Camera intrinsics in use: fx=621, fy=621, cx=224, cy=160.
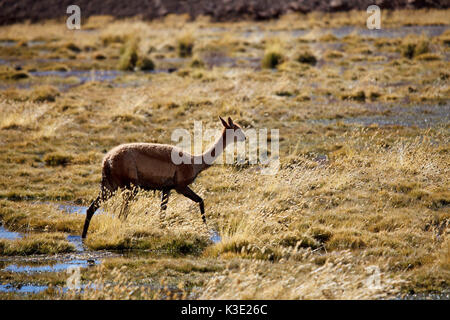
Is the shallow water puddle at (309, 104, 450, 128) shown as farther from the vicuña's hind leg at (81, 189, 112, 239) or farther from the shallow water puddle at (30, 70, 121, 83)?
the shallow water puddle at (30, 70, 121, 83)

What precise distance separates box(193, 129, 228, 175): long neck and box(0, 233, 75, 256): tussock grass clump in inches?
90.5

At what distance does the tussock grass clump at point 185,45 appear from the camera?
109 ft

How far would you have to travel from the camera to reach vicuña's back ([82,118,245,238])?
930 centimetres

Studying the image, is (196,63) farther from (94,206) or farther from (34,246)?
(34,246)

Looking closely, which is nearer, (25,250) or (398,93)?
(25,250)

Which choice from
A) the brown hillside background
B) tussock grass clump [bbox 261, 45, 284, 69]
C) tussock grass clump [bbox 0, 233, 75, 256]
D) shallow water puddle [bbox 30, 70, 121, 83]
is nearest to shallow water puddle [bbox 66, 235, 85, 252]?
tussock grass clump [bbox 0, 233, 75, 256]

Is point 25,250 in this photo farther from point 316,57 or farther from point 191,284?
point 316,57

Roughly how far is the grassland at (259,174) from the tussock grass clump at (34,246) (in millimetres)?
21

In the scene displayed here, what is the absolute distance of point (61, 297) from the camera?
715 centimetres

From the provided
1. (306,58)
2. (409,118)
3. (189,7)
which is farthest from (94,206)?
(189,7)

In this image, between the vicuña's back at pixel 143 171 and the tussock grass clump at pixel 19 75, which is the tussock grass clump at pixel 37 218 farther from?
the tussock grass clump at pixel 19 75

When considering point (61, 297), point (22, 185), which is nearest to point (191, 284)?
point (61, 297)

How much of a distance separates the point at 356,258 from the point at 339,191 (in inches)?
123

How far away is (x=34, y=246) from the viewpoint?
9094 mm
